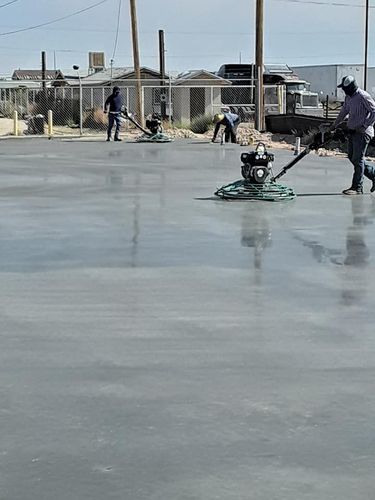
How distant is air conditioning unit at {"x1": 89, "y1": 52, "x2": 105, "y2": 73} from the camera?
247ft

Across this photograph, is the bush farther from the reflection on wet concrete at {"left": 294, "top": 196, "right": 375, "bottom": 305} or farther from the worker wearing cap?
the reflection on wet concrete at {"left": 294, "top": 196, "right": 375, "bottom": 305}

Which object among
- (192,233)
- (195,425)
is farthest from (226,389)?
(192,233)

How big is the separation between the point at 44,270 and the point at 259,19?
2849 cm

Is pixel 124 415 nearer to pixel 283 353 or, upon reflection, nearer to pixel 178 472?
pixel 178 472

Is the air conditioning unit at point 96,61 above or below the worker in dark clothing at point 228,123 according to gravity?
above

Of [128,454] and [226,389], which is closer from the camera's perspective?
[128,454]

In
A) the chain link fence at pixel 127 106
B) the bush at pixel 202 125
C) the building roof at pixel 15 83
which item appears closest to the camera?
the building roof at pixel 15 83

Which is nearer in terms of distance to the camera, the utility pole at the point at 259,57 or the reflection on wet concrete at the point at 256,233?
the reflection on wet concrete at the point at 256,233

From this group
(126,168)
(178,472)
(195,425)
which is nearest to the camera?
(178,472)

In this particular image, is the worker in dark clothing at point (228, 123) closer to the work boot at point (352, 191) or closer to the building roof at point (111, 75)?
the work boot at point (352, 191)

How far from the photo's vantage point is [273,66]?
6850 cm

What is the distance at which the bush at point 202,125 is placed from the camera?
3962cm

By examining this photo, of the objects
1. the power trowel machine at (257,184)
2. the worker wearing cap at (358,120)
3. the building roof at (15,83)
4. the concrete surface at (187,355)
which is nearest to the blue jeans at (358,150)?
the worker wearing cap at (358,120)

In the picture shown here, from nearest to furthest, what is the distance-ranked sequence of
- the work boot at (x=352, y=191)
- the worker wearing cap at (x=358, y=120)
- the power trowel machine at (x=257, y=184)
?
the power trowel machine at (x=257, y=184)
the worker wearing cap at (x=358, y=120)
the work boot at (x=352, y=191)
